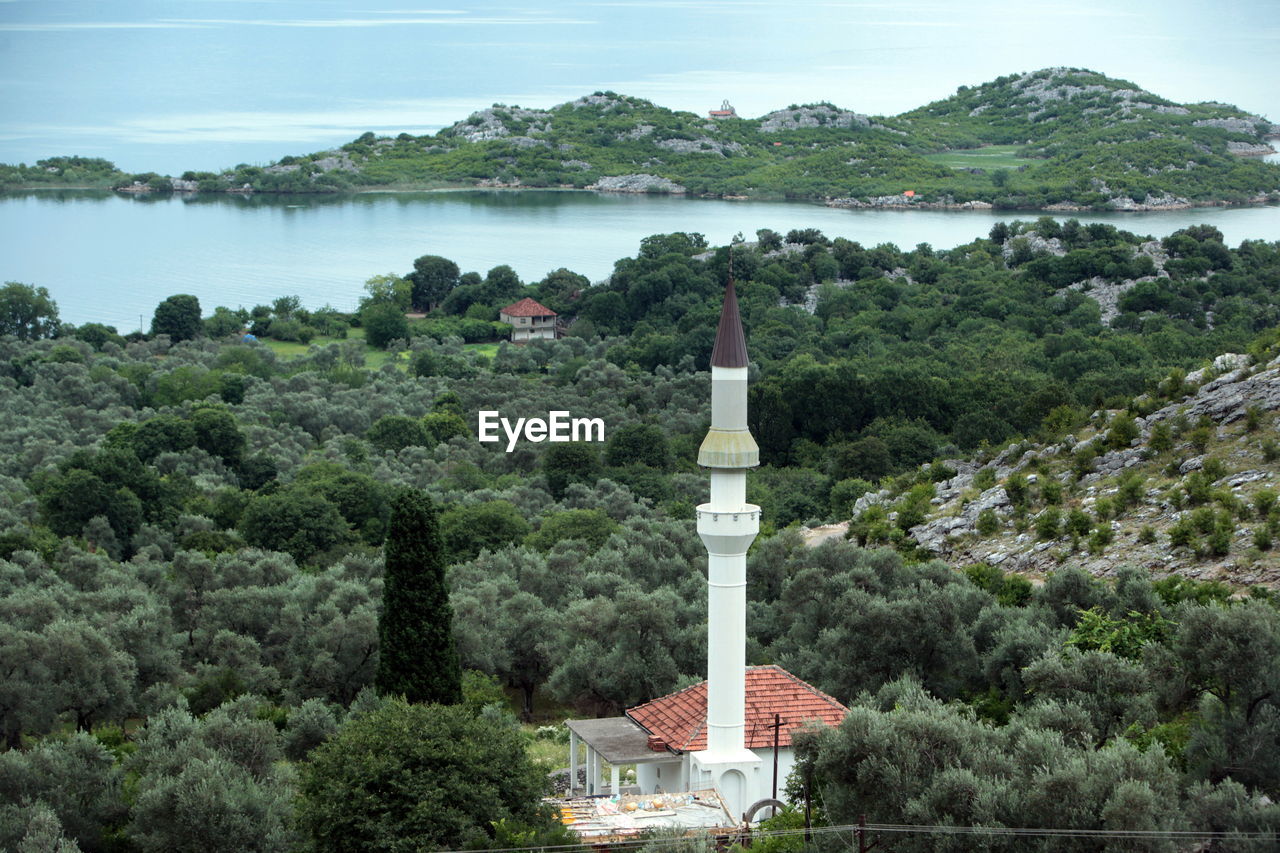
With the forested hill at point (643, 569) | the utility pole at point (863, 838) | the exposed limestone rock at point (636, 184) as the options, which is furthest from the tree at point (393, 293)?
the utility pole at point (863, 838)

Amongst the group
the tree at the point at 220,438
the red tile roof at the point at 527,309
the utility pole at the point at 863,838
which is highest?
the utility pole at the point at 863,838

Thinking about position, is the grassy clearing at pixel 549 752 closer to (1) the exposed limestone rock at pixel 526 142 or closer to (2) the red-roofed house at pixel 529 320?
(2) the red-roofed house at pixel 529 320

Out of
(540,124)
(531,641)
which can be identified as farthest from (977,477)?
(540,124)

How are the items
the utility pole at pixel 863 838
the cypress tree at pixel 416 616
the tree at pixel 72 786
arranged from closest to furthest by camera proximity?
the utility pole at pixel 863 838, the tree at pixel 72 786, the cypress tree at pixel 416 616

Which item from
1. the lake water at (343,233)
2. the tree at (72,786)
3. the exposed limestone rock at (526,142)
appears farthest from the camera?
the exposed limestone rock at (526,142)

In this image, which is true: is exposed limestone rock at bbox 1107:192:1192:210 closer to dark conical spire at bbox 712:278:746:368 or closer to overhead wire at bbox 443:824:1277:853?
dark conical spire at bbox 712:278:746:368

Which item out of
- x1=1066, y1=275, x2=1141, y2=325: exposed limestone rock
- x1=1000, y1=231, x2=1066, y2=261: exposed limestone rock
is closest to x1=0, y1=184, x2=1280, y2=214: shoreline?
x1=1000, y1=231, x2=1066, y2=261: exposed limestone rock

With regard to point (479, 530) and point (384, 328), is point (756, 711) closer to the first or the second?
point (479, 530)
